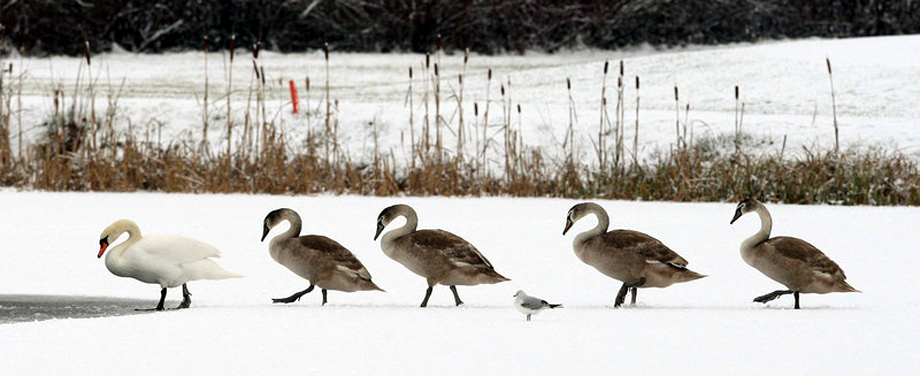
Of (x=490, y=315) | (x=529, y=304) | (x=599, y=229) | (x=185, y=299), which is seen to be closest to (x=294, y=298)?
(x=185, y=299)

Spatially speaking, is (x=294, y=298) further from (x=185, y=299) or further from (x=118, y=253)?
(x=118, y=253)

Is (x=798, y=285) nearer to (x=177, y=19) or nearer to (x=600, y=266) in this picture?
(x=600, y=266)

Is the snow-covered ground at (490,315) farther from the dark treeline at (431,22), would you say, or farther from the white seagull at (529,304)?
the dark treeline at (431,22)

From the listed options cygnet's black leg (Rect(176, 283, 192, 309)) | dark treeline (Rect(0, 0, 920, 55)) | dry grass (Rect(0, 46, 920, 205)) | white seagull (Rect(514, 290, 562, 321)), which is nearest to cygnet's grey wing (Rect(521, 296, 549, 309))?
white seagull (Rect(514, 290, 562, 321))

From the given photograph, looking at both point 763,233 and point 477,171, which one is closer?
point 763,233

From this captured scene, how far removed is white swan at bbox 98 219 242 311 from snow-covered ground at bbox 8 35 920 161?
4.44m

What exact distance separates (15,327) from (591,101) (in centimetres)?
1030

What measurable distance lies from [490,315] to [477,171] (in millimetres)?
4962

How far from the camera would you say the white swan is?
4.95 meters

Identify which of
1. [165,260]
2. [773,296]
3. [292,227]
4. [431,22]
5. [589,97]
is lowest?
[773,296]

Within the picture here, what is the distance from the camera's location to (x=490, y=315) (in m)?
5.06

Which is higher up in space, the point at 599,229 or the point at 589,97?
the point at 589,97

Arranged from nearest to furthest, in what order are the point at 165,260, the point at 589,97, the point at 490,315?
the point at 165,260, the point at 490,315, the point at 589,97

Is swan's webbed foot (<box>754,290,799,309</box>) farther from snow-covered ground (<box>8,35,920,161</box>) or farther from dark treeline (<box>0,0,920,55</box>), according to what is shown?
dark treeline (<box>0,0,920,55</box>)
